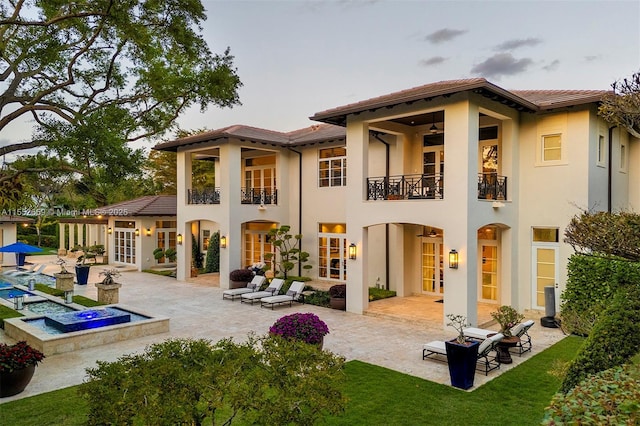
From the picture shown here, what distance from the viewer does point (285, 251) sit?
70.0 feet

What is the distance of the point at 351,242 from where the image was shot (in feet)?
50.9

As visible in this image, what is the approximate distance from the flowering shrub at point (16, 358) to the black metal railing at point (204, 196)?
44.4 feet

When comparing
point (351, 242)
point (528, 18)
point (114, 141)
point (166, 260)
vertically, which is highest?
point (528, 18)

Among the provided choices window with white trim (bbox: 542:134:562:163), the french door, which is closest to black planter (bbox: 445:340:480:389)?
window with white trim (bbox: 542:134:562:163)

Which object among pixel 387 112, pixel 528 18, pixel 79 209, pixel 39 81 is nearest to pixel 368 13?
pixel 387 112

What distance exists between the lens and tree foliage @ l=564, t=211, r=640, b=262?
647cm

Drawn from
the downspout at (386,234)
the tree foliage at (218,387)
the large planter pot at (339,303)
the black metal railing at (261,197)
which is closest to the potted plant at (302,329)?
the tree foliage at (218,387)

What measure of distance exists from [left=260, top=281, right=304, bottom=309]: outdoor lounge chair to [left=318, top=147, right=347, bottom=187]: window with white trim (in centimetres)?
601

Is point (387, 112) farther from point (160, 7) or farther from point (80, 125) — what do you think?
point (80, 125)

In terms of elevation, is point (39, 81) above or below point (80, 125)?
above

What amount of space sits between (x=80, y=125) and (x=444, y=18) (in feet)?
41.5

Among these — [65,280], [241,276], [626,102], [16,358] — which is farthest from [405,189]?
[65,280]

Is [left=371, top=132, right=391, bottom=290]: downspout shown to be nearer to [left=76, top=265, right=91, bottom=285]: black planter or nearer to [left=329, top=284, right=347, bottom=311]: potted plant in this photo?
[left=329, top=284, right=347, bottom=311]: potted plant

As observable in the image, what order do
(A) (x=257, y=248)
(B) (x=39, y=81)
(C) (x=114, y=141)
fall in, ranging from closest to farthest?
(C) (x=114, y=141), (B) (x=39, y=81), (A) (x=257, y=248)
